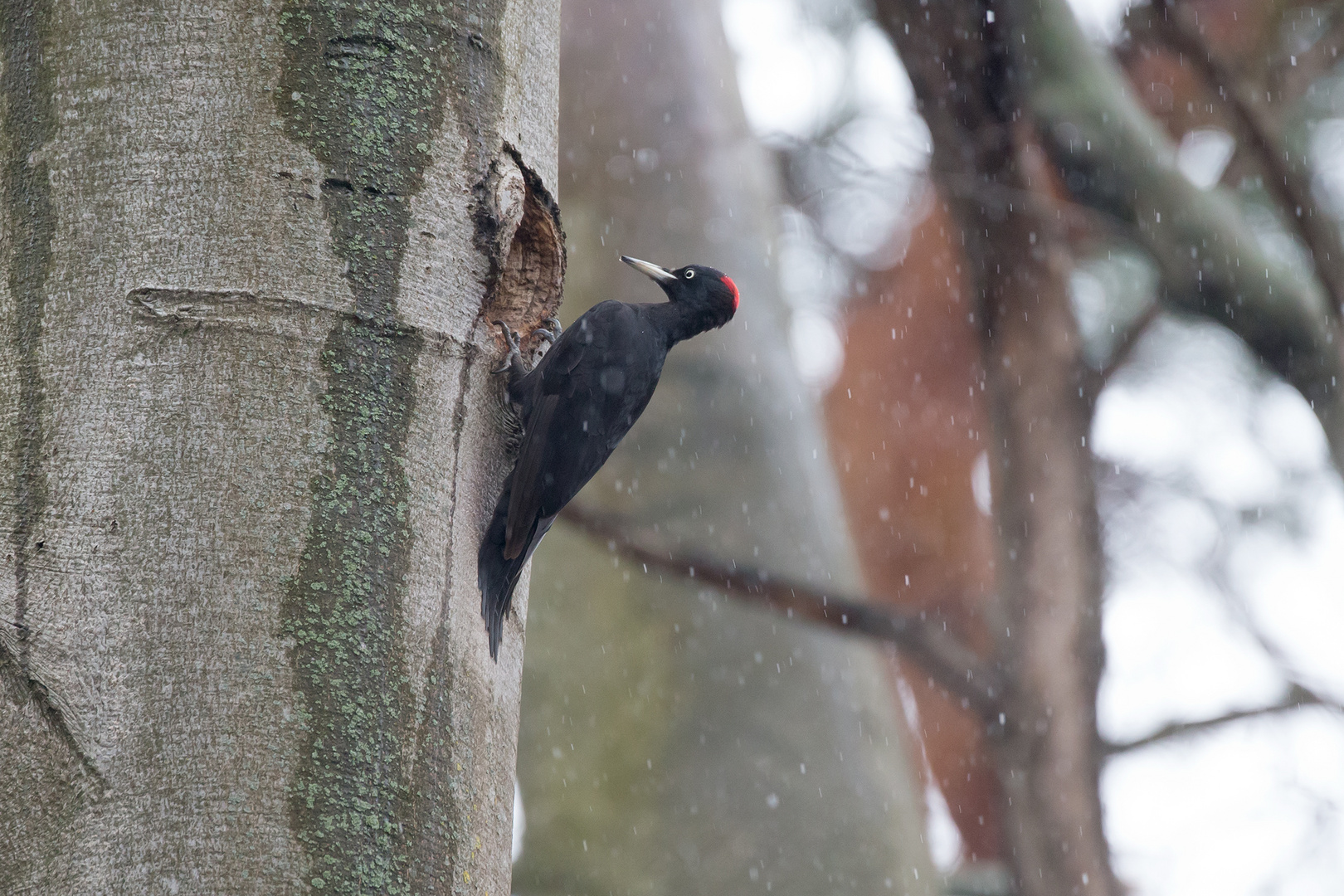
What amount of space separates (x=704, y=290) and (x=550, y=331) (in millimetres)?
1218

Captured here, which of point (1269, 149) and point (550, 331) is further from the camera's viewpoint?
point (1269, 149)

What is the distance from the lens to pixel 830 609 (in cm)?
420

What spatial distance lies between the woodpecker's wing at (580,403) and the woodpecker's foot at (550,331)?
0.04 m

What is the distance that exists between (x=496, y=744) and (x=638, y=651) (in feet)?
14.1

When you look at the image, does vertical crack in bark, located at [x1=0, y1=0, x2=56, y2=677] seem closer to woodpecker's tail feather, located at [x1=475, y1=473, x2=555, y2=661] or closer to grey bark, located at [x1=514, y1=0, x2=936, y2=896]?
woodpecker's tail feather, located at [x1=475, y1=473, x2=555, y2=661]

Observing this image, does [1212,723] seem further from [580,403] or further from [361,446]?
[361,446]

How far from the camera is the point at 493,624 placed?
157cm

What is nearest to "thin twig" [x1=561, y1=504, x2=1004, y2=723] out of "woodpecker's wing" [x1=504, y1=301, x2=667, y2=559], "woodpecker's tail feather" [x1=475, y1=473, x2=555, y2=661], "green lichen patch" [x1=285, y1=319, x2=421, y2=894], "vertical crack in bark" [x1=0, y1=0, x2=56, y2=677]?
"woodpecker's wing" [x1=504, y1=301, x2=667, y2=559]

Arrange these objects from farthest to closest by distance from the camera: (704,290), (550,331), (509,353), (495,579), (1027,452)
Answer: (1027,452)
(704,290)
(550,331)
(509,353)
(495,579)

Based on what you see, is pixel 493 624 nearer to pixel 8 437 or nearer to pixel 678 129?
pixel 8 437

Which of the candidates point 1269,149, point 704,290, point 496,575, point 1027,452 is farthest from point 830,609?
point 496,575

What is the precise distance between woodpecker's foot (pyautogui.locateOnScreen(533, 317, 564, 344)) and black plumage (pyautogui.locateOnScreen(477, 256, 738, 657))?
0.04 meters

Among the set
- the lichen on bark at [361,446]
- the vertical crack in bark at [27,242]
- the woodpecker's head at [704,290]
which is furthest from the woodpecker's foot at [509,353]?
the woodpecker's head at [704,290]

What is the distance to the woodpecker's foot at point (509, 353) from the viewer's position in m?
1.76
